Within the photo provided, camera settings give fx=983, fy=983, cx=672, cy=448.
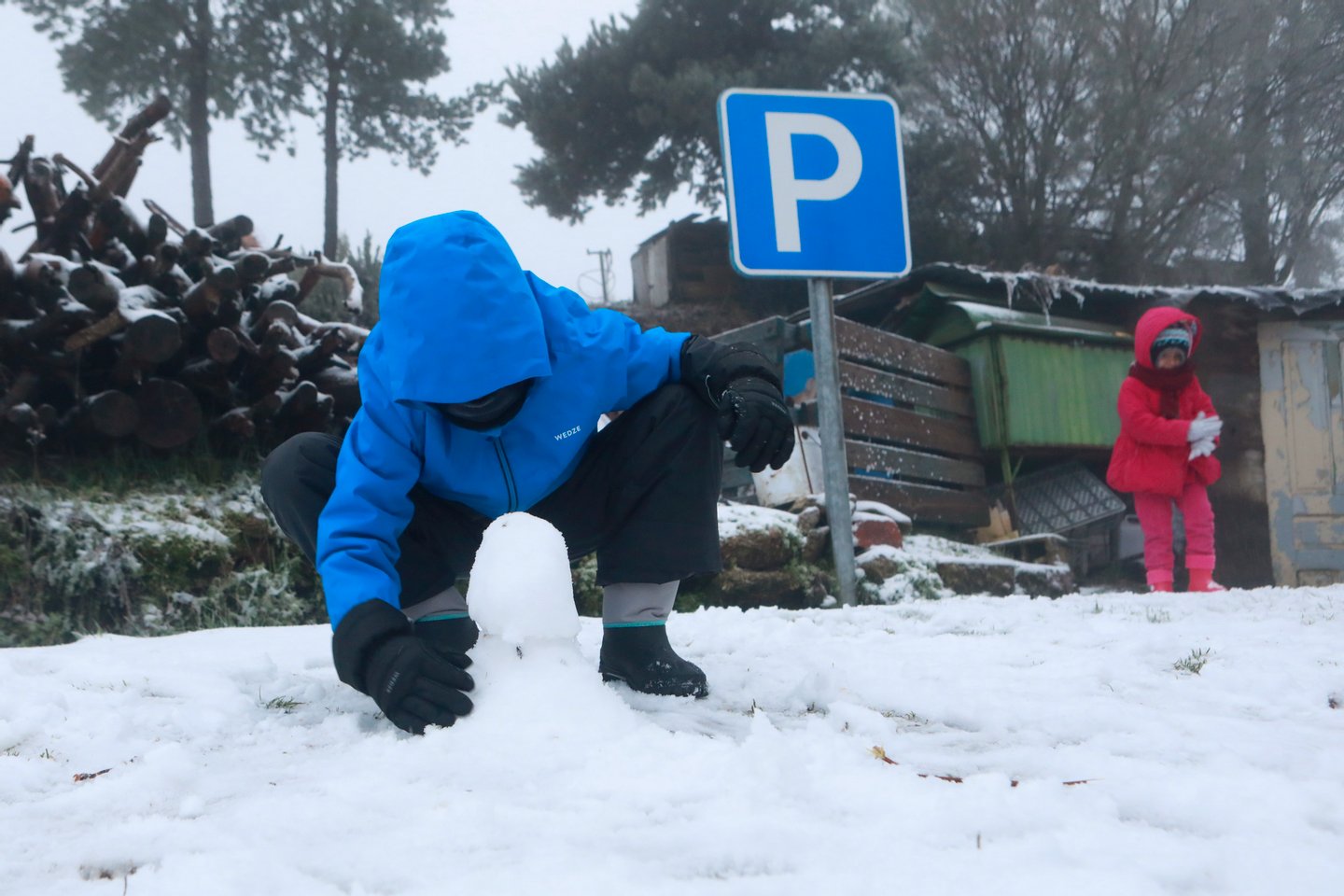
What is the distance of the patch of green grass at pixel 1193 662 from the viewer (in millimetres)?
2219

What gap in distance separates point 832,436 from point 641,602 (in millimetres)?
1688

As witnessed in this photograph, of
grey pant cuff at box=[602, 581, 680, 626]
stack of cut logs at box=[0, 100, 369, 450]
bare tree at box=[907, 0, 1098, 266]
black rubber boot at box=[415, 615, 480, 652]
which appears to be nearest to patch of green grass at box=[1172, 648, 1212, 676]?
grey pant cuff at box=[602, 581, 680, 626]

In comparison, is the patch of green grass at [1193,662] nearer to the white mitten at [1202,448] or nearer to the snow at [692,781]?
the snow at [692,781]

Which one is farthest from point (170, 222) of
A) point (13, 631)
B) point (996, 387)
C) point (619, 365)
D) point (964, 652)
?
point (996, 387)

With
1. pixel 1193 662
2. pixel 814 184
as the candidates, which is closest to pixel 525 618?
pixel 1193 662

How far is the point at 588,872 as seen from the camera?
1.01 m

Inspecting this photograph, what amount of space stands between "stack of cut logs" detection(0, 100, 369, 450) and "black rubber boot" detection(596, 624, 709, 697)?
8.94ft

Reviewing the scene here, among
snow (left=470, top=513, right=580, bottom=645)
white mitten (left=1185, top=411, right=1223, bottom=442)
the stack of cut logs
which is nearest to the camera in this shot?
snow (left=470, top=513, right=580, bottom=645)

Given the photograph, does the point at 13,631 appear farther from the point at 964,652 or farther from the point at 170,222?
the point at 964,652

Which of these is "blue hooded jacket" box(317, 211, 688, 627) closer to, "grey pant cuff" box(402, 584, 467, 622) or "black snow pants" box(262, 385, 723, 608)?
"black snow pants" box(262, 385, 723, 608)

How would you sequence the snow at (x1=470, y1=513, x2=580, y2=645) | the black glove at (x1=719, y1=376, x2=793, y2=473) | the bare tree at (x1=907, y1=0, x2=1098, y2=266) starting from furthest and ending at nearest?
the bare tree at (x1=907, y1=0, x2=1098, y2=266) < the black glove at (x1=719, y1=376, x2=793, y2=473) < the snow at (x1=470, y1=513, x2=580, y2=645)

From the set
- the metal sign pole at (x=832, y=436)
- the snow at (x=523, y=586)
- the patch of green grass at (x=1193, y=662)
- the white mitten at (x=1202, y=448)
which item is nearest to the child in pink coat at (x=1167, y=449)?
the white mitten at (x=1202, y=448)

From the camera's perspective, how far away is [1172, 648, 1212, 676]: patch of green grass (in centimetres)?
222

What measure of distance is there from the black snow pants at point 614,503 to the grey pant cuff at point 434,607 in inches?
0.9
